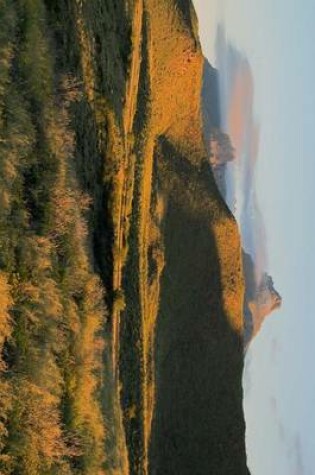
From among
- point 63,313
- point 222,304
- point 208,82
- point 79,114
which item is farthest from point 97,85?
point 208,82

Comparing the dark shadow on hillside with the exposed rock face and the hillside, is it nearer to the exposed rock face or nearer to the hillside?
the hillside

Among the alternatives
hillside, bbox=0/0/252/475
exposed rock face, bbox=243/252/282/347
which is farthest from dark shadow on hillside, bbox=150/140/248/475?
exposed rock face, bbox=243/252/282/347

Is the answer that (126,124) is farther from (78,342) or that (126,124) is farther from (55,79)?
(78,342)

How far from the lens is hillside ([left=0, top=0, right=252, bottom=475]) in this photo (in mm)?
11750

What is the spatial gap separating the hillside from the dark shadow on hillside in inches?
2.9

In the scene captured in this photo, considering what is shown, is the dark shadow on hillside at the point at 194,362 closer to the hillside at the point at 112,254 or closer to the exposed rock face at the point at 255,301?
the hillside at the point at 112,254

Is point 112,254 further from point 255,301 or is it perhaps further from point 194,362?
Answer: point 255,301

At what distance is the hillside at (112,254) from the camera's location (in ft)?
38.5

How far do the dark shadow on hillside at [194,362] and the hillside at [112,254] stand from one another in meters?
0.07

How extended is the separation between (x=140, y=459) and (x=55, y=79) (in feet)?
34.8

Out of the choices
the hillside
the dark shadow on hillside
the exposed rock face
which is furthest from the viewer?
the exposed rock face

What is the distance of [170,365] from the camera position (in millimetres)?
22922

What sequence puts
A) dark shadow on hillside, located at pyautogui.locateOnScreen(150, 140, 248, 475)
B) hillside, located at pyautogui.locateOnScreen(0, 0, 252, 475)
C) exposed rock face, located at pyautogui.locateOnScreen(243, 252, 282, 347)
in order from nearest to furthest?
1. hillside, located at pyautogui.locateOnScreen(0, 0, 252, 475)
2. dark shadow on hillside, located at pyautogui.locateOnScreen(150, 140, 248, 475)
3. exposed rock face, located at pyautogui.locateOnScreen(243, 252, 282, 347)

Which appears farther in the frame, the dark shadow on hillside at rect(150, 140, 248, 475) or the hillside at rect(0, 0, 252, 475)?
the dark shadow on hillside at rect(150, 140, 248, 475)
